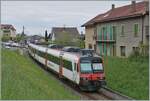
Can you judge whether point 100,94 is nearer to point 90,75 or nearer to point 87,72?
point 90,75

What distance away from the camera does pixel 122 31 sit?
41688 mm

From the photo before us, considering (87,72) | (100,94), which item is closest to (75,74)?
(87,72)

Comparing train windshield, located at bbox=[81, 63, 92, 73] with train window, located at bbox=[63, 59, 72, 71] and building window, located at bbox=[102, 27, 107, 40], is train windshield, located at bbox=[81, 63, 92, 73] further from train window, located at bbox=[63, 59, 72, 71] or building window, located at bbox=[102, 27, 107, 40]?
building window, located at bbox=[102, 27, 107, 40]

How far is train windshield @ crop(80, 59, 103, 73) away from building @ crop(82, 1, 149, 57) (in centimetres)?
1252

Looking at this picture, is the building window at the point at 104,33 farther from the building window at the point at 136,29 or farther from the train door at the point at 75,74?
the train door at the point at 75,74

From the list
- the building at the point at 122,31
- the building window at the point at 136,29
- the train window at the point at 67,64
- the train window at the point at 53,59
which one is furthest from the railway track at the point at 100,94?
the building window at the point at 136,29

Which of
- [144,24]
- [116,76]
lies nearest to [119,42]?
[144,24]

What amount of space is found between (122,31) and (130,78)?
691 inches

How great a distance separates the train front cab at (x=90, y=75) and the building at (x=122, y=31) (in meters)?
12.8

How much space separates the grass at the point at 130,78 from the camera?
2142cm

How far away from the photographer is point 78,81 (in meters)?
23.4

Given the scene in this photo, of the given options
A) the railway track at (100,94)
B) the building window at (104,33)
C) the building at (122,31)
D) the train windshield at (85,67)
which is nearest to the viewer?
the railway track at (100,94)

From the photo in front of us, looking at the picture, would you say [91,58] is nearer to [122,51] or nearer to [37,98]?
[37,98]

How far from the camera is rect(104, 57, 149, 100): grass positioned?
2142cm
